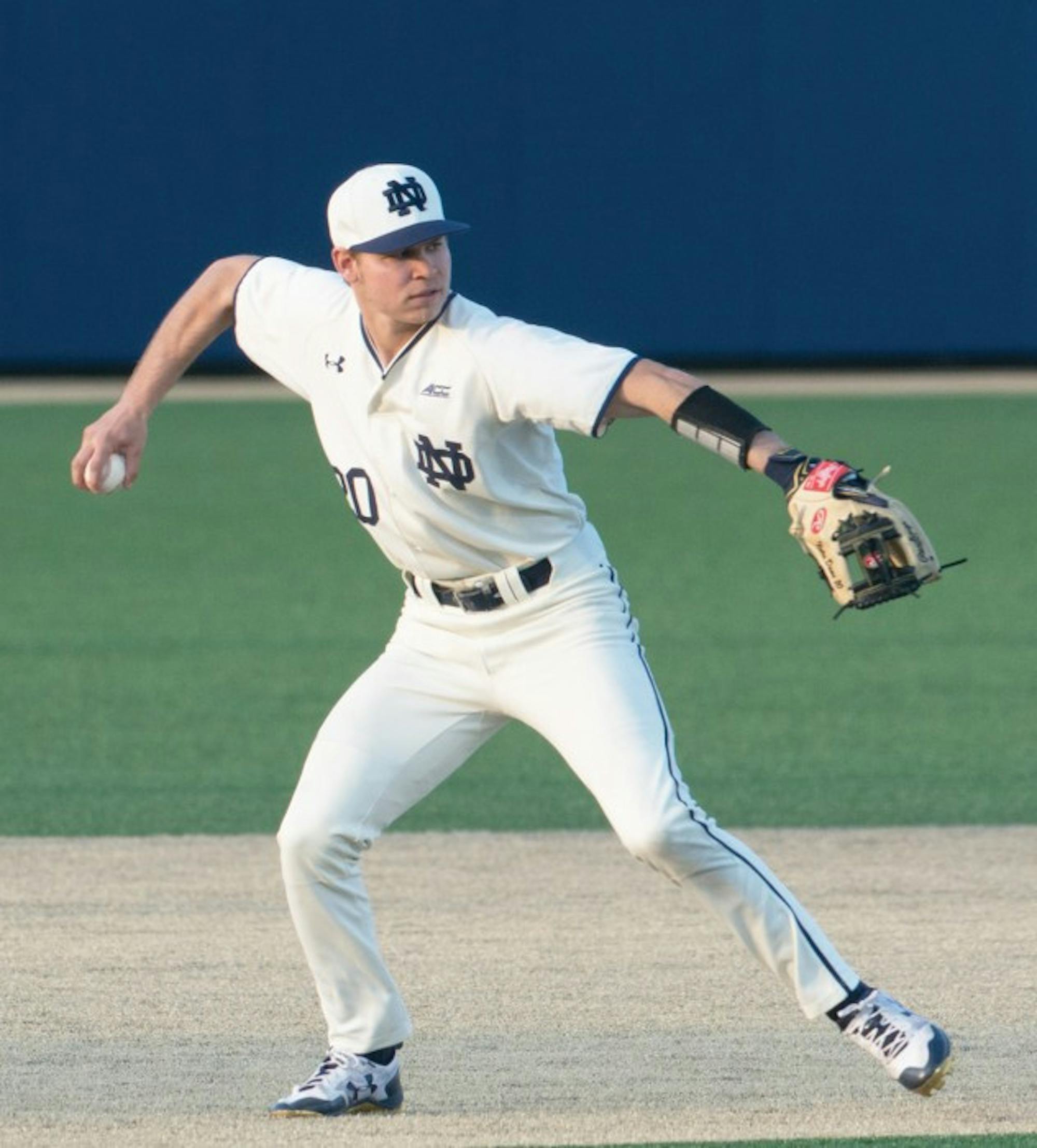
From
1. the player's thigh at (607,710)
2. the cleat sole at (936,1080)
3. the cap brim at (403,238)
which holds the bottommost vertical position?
the cleat sole at (936,1080)

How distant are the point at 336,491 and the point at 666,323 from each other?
7.10m

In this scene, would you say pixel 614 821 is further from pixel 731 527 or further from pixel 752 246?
pixel 752 246

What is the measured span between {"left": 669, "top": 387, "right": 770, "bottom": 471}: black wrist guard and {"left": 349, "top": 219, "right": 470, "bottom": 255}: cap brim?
658 mm

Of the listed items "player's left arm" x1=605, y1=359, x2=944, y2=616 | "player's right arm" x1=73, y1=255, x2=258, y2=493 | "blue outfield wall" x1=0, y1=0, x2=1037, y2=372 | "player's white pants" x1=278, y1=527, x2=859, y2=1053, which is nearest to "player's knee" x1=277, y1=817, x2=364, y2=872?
"player's white pants" x1=278, y1=527, x2=859, y2=1053

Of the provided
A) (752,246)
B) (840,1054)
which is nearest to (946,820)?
(840,1054)

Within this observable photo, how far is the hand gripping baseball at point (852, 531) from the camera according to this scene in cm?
448

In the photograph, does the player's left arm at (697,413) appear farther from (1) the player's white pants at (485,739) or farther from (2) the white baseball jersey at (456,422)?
(1) the player's white pants at (485,739)

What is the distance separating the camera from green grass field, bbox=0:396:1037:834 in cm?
874

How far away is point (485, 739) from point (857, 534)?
3.84 feet

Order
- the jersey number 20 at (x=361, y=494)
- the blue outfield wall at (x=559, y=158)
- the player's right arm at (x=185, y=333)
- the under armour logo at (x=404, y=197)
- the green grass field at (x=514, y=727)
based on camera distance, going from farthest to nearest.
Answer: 1. the blue outfield wall at (x=559, y=158)
2. the green grass field at (x=514, y=727)
3. the player's right arm at (x=185, y=333)
4. the jersey number 20 at (x=361, y=494)
5. the under armour logo at (x=404, y=197)

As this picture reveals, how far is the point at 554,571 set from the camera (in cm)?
513

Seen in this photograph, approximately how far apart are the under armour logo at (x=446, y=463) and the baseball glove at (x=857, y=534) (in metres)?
0.74

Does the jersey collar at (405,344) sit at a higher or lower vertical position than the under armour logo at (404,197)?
lower

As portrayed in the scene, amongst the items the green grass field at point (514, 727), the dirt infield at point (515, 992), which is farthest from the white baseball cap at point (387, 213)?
the green grass field at point (514, 727)
